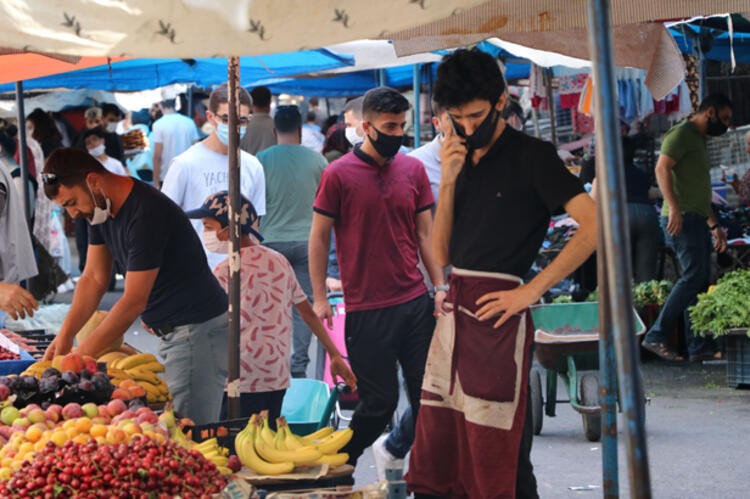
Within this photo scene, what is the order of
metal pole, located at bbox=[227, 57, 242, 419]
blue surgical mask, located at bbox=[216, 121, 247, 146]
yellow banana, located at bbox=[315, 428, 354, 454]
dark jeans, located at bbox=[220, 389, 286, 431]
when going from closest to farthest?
yellow banana, located at bbox=[315, 428, 354, 454] < metal pole, located at bbox=[227, 57, 242, 419] < dark jeans, located at bbox=[220, 389, 286, 431] < blue surgical mask, located at bbox=[216, 121, 247, 146]

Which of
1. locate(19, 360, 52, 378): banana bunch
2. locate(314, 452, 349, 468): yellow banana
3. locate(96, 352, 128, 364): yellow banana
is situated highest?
locate(19, 360, 52, 378): banana bunch

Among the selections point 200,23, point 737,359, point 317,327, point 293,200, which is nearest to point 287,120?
point 293,200

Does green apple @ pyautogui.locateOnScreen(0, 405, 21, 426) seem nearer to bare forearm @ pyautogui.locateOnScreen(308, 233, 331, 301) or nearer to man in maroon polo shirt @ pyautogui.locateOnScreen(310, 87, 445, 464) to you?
man in maroon polo shirt @ pyautogui.locateOnScreen(310, 87, 445, 464)

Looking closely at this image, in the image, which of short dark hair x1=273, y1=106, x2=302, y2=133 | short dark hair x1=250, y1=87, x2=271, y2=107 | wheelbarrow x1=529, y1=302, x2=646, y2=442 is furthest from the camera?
short dark hair x1=250, y1=87, x2=271, y2=107

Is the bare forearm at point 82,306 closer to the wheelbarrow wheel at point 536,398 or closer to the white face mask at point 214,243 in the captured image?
the white face mask at point 214,243

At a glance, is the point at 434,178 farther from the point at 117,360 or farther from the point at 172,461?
the point at 172,461

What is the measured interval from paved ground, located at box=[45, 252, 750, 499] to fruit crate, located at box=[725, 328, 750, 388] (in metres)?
0.10

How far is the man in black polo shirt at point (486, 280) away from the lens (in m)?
4.55

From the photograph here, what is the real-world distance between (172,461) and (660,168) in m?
7.16

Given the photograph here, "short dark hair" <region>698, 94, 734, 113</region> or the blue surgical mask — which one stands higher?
"short dark hair" <region>698, 94, 734, 113</region>

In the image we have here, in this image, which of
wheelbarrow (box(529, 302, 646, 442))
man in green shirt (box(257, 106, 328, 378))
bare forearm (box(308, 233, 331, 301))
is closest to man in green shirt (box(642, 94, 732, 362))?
wheelbarrow (box(529, 302, 646, 442))

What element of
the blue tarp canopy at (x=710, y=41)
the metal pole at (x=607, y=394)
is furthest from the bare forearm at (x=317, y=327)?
the blue tarp canopy at (x=710, y=41)

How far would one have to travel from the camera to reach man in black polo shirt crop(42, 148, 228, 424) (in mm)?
5484

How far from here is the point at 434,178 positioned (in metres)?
7.50
